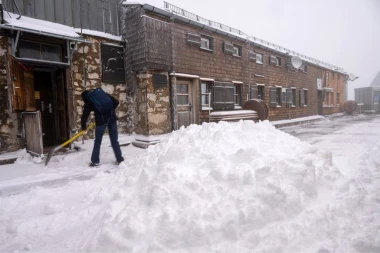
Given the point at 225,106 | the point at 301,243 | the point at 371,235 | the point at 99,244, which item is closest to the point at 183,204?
the point at 99,244

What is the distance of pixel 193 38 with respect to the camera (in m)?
9.05

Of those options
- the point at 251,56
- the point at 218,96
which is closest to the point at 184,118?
the point at 218,96

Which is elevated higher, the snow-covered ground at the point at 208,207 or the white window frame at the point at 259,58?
the white window frame at the point at 259,58

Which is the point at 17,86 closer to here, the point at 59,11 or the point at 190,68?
the point at 59,11

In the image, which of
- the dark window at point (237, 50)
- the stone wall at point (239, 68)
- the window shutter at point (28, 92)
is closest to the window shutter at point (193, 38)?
the stone wall at point (239, 68)

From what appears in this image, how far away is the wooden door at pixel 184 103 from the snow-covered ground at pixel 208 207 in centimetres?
514

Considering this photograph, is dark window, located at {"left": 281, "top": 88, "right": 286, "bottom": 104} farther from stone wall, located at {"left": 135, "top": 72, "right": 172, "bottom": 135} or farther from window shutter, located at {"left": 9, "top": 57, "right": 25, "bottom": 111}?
window shutter, located at {"left": 9, "top": 57, "right": 25, "bottom": 111}

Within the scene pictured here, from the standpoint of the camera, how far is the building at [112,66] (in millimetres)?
5363

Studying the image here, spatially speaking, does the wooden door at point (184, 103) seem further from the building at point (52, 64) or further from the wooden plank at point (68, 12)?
the wooden plank at point (68, 12)

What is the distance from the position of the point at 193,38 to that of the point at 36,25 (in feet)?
17.5

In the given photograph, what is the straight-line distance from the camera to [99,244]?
6.48 feet

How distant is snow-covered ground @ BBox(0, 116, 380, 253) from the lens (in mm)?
1990

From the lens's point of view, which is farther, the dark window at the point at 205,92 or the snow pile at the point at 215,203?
the dark window at the point at 205,92

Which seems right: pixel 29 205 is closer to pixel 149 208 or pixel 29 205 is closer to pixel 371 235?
pixel 149 208
